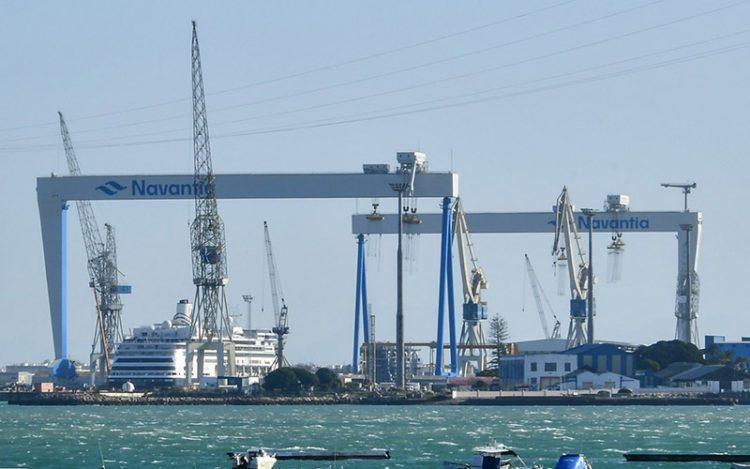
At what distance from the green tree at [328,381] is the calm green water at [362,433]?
18.7 metres

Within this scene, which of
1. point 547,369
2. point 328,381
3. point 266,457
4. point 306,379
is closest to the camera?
point 266,457

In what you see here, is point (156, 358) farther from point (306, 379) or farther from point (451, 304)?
point (451, 304)

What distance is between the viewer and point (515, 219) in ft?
559

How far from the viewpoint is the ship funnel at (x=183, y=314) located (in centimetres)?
17838

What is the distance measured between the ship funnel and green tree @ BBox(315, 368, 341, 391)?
23.8 metres

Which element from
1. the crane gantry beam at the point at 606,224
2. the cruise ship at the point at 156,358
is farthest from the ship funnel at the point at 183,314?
the crane gantry beam at the point at 606,224

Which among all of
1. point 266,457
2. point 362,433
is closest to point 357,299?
point 362,433

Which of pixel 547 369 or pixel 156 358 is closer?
pixel 547 369

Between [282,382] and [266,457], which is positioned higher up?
[266,457]

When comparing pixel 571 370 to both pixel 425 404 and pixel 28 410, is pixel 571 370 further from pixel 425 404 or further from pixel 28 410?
pixel 28 410

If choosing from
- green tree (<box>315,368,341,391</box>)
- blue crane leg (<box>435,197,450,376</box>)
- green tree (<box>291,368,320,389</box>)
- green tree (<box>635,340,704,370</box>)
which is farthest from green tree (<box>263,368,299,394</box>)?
green tree (<box>635,340,704,370</box>)

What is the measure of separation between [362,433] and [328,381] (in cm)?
6375

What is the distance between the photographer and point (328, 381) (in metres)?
156

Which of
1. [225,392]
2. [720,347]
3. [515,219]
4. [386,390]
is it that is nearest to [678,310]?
[720,347]
